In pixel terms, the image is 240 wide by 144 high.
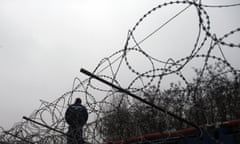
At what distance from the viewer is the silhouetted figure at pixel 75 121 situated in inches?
122

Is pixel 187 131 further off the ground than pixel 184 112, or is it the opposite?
pixel 184 112

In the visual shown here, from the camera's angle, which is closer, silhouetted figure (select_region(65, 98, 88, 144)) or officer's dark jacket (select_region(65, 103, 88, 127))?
silhouetted figure (select_region(65, 98, 88, 144))

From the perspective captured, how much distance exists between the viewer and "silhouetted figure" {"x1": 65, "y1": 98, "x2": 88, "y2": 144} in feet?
10.2

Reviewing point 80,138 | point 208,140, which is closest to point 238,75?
point 208,140

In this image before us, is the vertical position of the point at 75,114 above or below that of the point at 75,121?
above

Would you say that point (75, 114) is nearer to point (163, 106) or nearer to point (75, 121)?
point (75, 121)

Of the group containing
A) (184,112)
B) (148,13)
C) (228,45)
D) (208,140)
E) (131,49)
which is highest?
(148,13)

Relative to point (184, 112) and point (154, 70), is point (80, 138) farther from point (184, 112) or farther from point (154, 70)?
point (184, 112)

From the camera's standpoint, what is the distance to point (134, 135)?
11.6ft

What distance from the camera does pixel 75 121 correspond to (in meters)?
3.45

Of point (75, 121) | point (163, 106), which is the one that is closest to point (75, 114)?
point (75, 121)

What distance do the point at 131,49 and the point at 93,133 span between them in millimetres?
1085

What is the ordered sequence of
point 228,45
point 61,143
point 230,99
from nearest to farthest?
point 228,45 < point 61,143 < point 230,99

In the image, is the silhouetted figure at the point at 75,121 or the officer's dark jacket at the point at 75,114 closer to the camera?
the silhouetted figure at the point at 75,121
